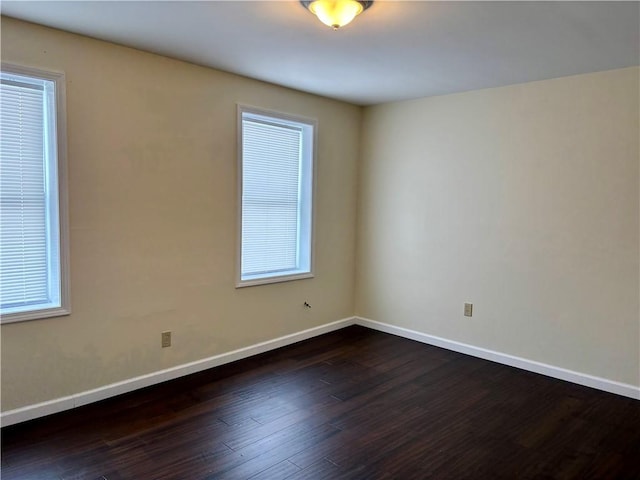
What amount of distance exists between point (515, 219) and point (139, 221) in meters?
2.96

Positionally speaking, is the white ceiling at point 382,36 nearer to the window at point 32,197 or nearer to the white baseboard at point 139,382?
the window at point 32,197

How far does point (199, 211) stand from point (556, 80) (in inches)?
116

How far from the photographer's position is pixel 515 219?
3.71m

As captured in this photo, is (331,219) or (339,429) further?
(331,219)

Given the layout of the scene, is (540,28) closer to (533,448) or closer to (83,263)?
(533,448)

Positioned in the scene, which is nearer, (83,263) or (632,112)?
(83,263)

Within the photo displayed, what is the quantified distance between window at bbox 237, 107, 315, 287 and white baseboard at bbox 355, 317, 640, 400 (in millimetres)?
1086

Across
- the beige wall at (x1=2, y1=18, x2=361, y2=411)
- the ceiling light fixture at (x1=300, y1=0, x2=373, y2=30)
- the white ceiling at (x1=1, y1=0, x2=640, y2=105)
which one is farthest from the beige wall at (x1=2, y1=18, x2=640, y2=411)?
the ceiling light fixture at (x1=300, y1=0, x2=373, y2=30)

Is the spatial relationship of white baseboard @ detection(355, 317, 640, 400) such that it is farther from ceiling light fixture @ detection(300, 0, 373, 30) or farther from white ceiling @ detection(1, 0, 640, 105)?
ceiling light fixture @ detection(300, 0, 373, 30)

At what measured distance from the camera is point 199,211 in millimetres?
3422

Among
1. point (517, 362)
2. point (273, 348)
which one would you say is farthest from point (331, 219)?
point (517, 362)

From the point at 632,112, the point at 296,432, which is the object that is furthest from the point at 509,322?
the point at 296,432

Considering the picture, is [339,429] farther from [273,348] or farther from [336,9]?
[336,9]

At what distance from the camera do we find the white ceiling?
228 centimetres
